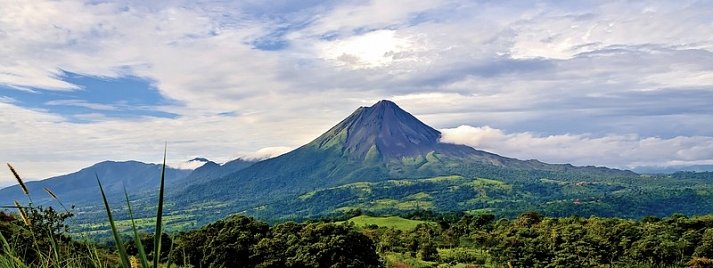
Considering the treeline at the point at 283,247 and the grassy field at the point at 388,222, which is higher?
→ the treeline at the point at 283,247

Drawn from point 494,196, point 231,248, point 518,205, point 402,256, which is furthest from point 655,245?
point 494,196

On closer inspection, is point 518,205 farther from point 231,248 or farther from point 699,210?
point 231,248

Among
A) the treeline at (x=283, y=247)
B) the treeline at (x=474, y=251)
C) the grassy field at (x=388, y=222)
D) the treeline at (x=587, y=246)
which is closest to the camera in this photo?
the treeline at (x=283, y=247)

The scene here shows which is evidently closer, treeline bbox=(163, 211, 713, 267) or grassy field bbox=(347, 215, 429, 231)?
treeline bbox=(163, 211, 713, 267)

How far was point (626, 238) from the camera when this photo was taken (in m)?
37.1

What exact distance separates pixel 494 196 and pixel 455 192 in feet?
46.1

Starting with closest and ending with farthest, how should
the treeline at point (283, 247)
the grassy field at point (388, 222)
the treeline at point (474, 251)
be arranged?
the treeline at point (283, 247), the treeline at point (474, 251), the grassy field at point (388, 222)

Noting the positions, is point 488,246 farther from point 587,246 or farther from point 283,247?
point 283,247

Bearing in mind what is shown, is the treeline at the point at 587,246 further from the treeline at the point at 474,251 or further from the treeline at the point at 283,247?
the treeline at the point at 283,247

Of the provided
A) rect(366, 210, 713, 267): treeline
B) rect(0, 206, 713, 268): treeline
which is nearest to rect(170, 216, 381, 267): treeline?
rect(0, 206, 713, 268): treeline

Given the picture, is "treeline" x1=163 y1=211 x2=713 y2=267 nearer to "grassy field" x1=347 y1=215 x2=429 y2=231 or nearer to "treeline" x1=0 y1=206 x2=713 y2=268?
"treeline" x1=0 y1=206 x2=713 y2=268

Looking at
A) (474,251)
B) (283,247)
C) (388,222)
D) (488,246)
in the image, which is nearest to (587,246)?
(488,246)

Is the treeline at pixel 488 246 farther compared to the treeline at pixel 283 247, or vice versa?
the treeline at pixel 488 246

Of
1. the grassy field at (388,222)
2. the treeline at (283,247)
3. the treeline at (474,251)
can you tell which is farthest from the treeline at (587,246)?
the grassy field at (388,222)
